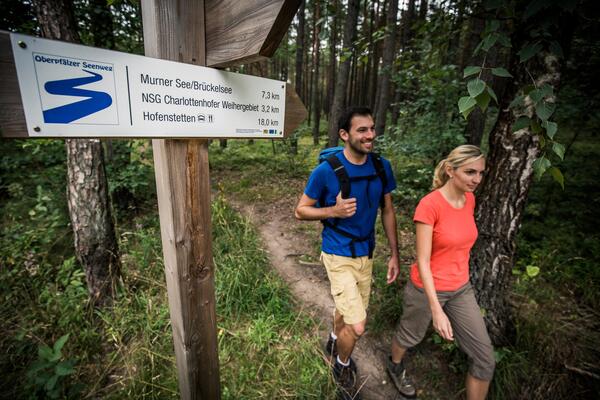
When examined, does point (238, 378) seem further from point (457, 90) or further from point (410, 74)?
point (457, 90)

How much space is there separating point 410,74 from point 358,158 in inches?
112

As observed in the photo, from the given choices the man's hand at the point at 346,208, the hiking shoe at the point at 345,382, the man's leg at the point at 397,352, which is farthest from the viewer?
the man's leg at the point at 397,352

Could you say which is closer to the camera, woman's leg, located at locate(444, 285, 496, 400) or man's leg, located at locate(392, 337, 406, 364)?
woman's leg, located at locate(444, 285, 496, 400)

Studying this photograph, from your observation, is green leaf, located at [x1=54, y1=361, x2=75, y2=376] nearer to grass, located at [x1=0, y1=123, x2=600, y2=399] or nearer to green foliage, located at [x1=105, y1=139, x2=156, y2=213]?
grass, located at [x1=0, y1=123, x2=600, y2=399]

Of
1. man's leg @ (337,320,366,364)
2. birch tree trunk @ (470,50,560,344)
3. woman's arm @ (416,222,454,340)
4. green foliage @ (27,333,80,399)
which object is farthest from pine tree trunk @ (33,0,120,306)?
birch tree trunk @ (470,50,560,344)

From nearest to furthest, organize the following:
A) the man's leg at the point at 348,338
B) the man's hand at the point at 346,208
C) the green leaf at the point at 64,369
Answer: the green leaf at the point at 64,369, the man's hand at the point at 346,208, the man's leg at the point at 348,338

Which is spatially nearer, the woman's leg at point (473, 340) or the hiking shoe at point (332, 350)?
the woman's leg at point (473, 340)

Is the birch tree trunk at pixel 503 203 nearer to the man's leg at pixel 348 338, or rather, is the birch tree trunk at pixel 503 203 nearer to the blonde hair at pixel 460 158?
the blonde hair at pixel 460 158

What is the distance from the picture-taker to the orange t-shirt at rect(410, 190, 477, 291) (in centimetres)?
216

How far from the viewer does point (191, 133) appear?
1116mm

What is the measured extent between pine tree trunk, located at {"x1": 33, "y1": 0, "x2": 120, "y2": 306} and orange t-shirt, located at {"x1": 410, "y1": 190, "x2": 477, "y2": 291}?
332 cm

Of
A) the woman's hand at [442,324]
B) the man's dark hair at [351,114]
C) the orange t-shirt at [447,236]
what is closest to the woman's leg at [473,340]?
the orange t-shirt at [447,236]

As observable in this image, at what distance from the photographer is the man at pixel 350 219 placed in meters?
2.43

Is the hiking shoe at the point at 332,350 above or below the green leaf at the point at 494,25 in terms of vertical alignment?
below
